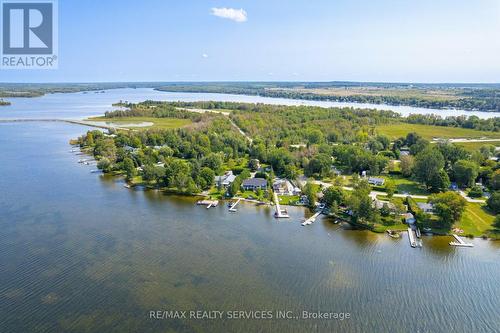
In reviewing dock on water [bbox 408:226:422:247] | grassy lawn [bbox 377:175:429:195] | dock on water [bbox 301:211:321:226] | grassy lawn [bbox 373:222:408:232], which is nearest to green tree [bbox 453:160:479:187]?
grassy lawn [bbox 377:175:429:195]

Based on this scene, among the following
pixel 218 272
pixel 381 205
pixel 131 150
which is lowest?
pixel 218 272

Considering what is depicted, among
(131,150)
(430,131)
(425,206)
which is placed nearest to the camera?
(425,206)

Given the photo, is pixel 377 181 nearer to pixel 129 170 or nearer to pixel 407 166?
pixel 407 166

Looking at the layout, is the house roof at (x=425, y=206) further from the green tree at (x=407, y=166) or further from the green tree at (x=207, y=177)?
the green tree at (x=207, y=177)

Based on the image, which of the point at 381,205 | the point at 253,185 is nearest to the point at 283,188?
the point at 253,185

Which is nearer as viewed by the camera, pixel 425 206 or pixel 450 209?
pixel 450 209

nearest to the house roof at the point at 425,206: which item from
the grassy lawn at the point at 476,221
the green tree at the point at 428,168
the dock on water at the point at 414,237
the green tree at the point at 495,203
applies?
the grassy lawn at the point at 476,221
